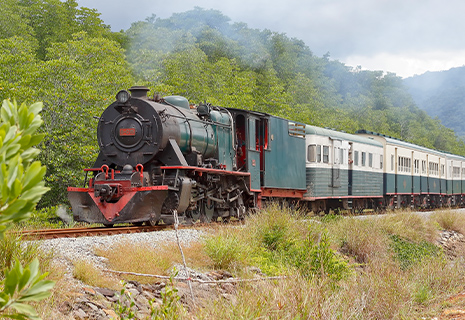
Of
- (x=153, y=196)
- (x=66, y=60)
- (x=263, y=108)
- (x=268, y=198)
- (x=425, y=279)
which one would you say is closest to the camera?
(x=425, y=279)

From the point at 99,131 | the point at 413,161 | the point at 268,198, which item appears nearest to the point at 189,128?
the point at 99,131

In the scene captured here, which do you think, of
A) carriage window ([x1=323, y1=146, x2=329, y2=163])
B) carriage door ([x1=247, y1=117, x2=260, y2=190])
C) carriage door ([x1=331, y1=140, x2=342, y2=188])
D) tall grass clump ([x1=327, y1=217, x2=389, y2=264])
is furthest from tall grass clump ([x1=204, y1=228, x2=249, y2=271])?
carriage door ([x1=331, y1=140, x2=342, y2=188])

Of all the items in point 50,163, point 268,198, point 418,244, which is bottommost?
point 418,244

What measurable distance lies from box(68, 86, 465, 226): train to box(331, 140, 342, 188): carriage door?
39 mm

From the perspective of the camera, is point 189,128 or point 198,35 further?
point 198,35

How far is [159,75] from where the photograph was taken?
28.8 meters

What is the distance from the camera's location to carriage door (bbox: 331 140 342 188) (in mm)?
19578

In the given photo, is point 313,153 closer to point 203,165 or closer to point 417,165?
point 203,165

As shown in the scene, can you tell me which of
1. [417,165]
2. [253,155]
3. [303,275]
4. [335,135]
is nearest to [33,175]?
[303,275]

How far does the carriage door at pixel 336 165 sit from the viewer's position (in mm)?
19578

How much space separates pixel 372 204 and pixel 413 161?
4899mm

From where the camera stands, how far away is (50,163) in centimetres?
1797

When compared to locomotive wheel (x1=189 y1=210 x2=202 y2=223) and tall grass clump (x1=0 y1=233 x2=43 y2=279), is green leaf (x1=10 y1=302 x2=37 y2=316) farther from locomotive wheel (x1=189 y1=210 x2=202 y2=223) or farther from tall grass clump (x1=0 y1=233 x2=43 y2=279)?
locomotive wheel (x1=189 y1=210 x2=202 y2=223)

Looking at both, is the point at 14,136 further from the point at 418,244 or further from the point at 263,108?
the point at 263,108
